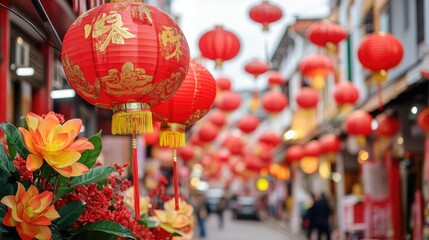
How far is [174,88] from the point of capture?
16.6ft

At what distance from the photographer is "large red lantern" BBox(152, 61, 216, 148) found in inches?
241

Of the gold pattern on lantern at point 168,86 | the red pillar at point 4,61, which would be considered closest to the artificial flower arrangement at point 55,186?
the gold pattern on lantern at point 168,86

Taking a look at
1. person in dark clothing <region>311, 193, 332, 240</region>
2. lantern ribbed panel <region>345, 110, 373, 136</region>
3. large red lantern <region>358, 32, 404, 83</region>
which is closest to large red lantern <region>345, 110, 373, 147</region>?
lantern ribbed panel <region>345, 110, 373, 136</region>

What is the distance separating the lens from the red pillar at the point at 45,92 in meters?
→ 12.5

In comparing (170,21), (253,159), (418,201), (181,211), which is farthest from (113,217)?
(253,159)

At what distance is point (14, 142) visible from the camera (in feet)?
14.4

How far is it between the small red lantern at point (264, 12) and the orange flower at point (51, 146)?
8281mm

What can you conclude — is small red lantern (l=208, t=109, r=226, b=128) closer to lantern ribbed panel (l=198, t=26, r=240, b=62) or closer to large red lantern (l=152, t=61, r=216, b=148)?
lantern ribbed panel (l=198, t=26, r=240, b=62)

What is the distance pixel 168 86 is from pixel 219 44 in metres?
6.21

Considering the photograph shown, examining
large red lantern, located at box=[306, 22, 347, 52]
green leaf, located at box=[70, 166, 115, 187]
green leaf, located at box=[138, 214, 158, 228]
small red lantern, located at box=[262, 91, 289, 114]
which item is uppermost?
large red lantern, located at box=[306, 22, 347, 52]

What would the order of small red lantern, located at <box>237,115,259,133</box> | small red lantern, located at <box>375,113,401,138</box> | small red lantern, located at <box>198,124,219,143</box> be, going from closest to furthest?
small red lantern, located at <box>375,113,401,138</box>, small red lantern, located at <box>198,124,219,143</box>, small red lantern, located at <box>237,115,259,133</box>

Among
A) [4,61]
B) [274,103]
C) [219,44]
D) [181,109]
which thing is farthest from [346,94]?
[181,109]

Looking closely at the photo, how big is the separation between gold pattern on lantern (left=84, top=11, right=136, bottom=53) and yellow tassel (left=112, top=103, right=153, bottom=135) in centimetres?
48

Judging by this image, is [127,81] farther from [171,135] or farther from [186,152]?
[186,152]
